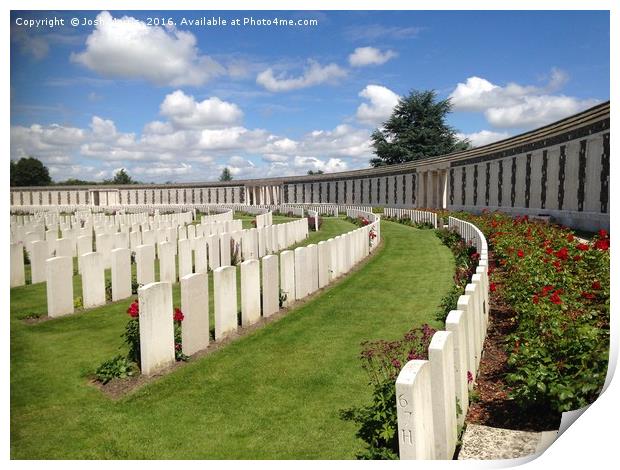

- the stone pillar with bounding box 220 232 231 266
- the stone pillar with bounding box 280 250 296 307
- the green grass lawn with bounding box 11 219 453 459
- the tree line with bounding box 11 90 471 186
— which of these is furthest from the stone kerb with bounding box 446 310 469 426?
the tree line with bounding box 11 90 471 186

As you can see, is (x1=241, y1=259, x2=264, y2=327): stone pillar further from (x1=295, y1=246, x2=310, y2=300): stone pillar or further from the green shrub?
the green shrub

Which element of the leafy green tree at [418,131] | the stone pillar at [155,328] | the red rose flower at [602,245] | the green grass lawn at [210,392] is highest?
the leafy green tree at [418,131]

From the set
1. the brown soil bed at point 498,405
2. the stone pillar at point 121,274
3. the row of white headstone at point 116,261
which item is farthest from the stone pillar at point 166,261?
the brown soil bed at point 498,405

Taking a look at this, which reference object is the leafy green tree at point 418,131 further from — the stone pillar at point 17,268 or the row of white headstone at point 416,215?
the stone pillar at point 17,268

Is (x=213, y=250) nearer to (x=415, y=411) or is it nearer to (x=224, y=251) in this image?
(x=224, y=251)

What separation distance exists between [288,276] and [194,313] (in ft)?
8.63

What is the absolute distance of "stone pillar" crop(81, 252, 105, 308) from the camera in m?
8.41

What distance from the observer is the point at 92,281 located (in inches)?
336

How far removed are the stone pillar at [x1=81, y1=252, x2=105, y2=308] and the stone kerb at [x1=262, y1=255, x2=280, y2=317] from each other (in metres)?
2.90

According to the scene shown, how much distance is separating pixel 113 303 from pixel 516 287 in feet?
21.0

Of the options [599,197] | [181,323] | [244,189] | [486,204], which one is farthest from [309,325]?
[244,189]

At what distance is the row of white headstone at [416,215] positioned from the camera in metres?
22.4

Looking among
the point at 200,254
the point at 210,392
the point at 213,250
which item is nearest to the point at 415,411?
the point at 210,392

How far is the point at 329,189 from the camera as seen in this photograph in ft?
155
